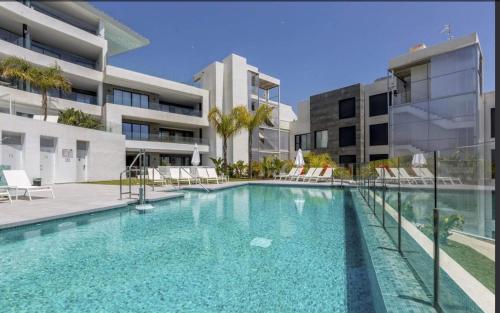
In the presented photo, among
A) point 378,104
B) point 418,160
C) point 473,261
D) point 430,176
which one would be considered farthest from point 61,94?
point 473,261

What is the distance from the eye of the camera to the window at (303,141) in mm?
32969

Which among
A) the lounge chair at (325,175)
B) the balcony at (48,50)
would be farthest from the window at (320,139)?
the balcony at (48,50)

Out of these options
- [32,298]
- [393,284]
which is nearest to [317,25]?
[393,284]

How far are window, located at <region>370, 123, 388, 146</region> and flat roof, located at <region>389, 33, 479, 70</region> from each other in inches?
221

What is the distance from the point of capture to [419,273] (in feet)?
11.7

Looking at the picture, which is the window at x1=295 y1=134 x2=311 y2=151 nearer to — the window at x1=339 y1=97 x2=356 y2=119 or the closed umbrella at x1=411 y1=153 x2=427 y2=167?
the window at x1=339 y1=97 x2=356 y2=119

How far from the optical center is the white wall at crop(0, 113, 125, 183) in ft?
53.6

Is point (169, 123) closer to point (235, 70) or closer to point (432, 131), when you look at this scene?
point (235, 70)

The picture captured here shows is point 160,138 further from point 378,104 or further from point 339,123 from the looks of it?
point 378,104

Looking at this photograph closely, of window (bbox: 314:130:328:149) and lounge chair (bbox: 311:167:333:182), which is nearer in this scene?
lounge chair (bbox: 311:167:333:182)

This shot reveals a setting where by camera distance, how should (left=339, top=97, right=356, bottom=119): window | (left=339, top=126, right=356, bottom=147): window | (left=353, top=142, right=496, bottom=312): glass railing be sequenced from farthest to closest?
(left=339, top=97, right=356, bottom=119): window < (left=339, top=126, right=356, bottom=147): window < (left=353, top=142, right=496, bottom=312): glass railing

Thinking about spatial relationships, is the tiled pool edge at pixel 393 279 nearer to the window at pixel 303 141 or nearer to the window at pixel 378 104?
the window at pixel 378 104

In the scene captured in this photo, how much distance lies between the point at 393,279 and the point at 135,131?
94.6 feet

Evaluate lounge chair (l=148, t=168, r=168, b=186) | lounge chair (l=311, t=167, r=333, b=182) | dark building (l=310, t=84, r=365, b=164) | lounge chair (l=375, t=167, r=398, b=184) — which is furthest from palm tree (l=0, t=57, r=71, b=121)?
dark building (l=310, t=84, r=365, b=164)
